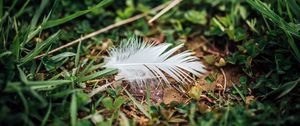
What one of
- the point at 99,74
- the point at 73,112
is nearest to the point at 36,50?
the point at 99,74

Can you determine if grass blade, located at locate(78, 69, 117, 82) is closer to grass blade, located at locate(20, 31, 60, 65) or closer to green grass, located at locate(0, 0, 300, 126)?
green grass, located at locate(0, 0, 300, 126)

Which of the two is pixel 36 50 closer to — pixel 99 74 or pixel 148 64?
pixel 99 74

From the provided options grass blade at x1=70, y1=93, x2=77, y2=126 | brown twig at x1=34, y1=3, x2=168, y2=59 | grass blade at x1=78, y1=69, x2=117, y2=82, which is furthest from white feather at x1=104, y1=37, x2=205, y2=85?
grass blade at x1=70, y1=93, x2=77, y2=126

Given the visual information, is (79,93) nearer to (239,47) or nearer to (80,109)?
(80,109)

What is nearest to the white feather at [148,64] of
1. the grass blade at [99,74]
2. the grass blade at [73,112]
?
the grass blade at [99,74]

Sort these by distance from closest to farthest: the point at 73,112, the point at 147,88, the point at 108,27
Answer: the point at 73,112
the point at 147,88
the point at 108,27

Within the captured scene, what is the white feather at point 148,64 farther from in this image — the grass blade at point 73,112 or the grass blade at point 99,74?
the grass blade at point 73,112
